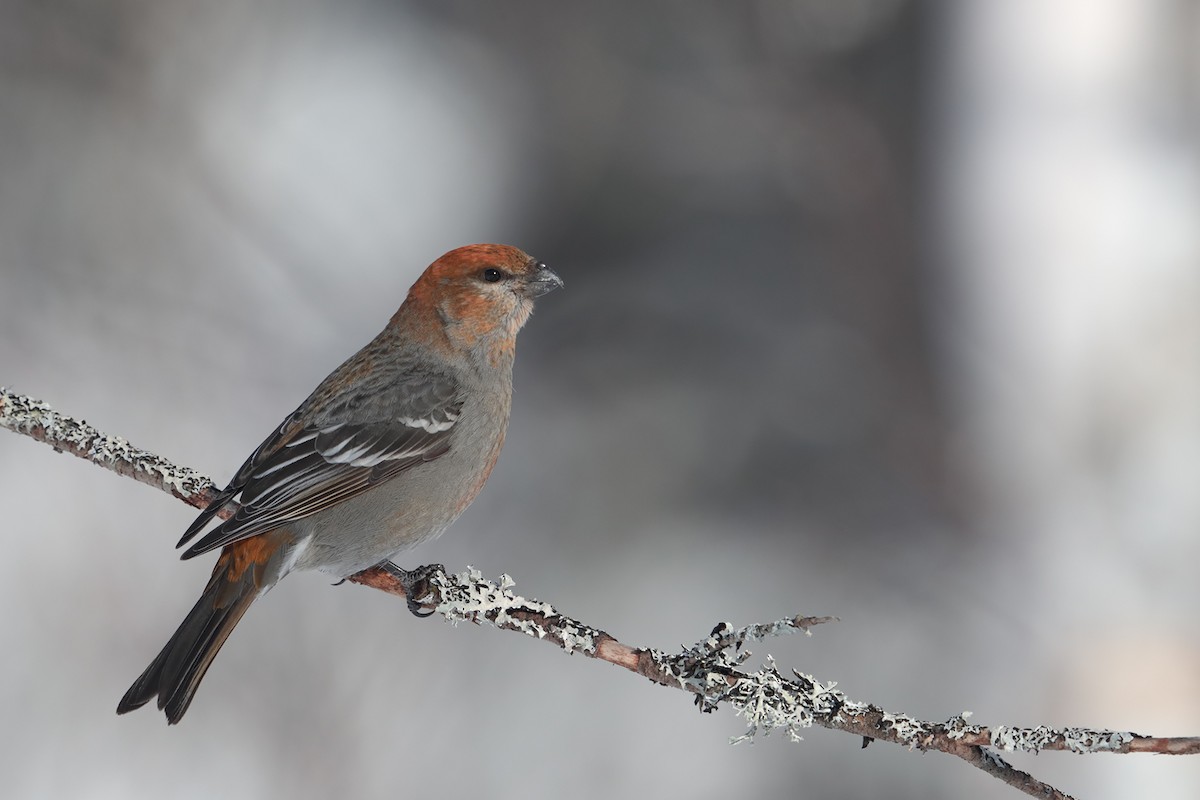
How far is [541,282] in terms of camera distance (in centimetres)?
327

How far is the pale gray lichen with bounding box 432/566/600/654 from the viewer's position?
2.44m

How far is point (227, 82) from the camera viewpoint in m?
5.72

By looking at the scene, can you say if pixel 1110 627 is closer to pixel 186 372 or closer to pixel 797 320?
pixel 797 320

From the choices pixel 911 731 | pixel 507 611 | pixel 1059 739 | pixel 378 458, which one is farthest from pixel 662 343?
pixel 1059 739

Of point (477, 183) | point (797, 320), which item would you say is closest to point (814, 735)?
point (797, 320)

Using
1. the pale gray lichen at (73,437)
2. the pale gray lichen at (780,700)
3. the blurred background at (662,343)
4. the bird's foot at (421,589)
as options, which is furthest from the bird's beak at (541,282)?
the blurred background at (662,343)

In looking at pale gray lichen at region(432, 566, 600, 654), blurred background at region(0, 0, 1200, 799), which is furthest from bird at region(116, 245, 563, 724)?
blurred background at region(0, 0, 1200, 799)

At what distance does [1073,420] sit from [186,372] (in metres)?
4.19

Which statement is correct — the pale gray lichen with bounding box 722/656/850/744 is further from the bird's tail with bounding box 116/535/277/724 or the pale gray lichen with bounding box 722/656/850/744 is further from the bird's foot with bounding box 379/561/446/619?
the bird's tail with bounding box 116/535/277/724

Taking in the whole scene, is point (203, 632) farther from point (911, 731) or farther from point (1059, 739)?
point (1059, 739)

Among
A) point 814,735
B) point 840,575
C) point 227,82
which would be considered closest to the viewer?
point 814,735

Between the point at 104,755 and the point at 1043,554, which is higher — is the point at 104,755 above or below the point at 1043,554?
below

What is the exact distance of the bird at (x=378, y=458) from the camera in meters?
2.76

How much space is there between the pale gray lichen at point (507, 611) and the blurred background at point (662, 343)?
1.62 meters
